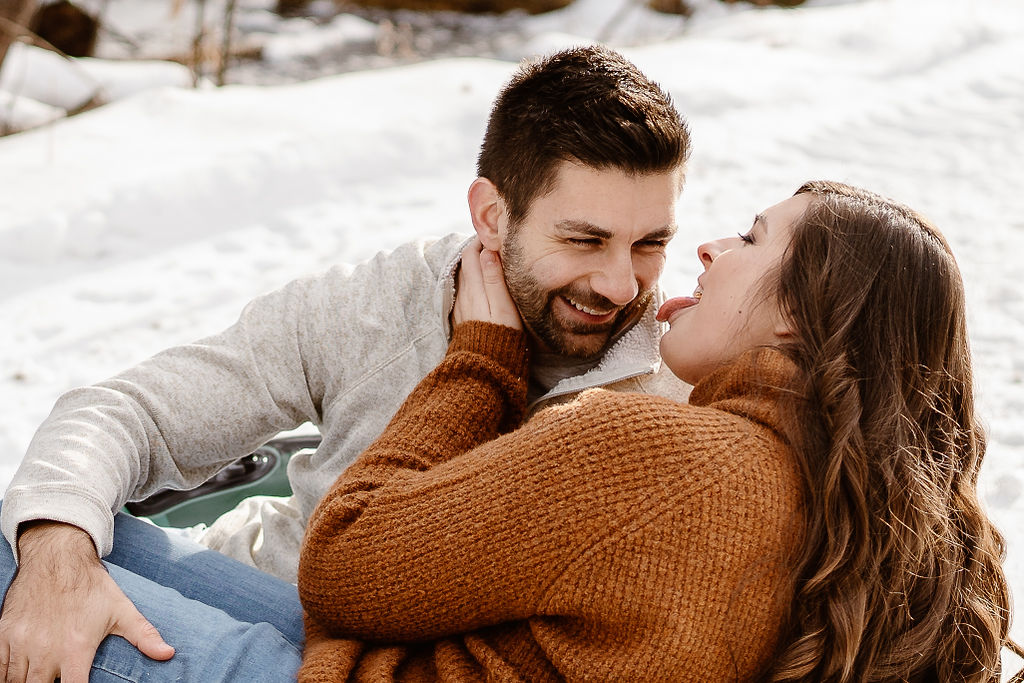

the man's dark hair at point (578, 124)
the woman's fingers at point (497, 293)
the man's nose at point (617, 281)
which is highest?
the man's dark hair at point (578, 124)

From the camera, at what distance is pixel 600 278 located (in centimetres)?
184

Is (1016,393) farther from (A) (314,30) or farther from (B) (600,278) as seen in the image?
(A) (314,30)

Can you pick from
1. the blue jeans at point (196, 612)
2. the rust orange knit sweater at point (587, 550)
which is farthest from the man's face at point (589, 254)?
the blue jeans at point (196, 612)

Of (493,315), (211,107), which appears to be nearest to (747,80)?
→ (211,107)

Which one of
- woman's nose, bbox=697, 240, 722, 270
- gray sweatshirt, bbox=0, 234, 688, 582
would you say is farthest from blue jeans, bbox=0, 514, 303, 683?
woman's nose, bbox=697, 240, 722, 270

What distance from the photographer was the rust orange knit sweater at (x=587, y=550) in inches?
46.4

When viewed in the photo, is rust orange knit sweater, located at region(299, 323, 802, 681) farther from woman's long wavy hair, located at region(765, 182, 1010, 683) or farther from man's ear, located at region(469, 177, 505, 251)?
man's ear, located at region(469, 177, 505, 251)

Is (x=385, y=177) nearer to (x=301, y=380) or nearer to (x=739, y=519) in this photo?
(x=301, y=380)

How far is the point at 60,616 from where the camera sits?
1412 millimetres

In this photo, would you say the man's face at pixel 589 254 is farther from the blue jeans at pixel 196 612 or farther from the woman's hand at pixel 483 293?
the blue jeans at pixel 196 612

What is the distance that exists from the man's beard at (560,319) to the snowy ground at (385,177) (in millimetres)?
1053

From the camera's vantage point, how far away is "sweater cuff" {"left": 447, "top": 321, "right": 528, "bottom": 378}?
1707mm

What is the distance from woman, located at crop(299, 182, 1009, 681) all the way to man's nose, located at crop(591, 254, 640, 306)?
33 cm

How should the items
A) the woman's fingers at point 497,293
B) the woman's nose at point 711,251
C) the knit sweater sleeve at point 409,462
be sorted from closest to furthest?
the knit sweater sleeve at point 409,462 < the woman's nose at point 711,251 < the woman's fingers at point 497,293
